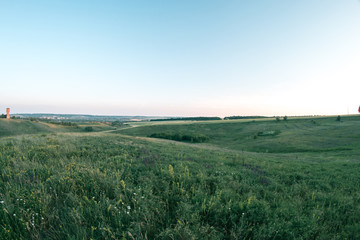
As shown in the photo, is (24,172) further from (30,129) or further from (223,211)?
(30,129)

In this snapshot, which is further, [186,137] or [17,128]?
[186,137]

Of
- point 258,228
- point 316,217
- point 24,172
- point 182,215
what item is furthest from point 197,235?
point 24,172

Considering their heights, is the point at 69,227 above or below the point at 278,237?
above

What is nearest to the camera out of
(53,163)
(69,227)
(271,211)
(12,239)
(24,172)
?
(12,239)

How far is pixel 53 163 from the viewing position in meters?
6.77

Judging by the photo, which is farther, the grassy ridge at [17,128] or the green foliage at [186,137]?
the green foliage at [186,137]

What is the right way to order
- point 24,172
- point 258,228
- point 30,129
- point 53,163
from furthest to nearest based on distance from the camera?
1. point 30,129
2. point 53,163
3. point 24,172
4. point 258,228

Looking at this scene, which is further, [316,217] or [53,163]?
[53,163]

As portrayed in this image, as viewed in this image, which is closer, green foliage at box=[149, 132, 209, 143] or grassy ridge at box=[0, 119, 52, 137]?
grassy ridge at box=[0, 119, 52, 137]

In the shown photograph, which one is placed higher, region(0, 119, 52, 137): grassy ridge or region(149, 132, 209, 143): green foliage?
region(0, 119, 52, 137): grassy ridge

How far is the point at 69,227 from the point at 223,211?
3.23m

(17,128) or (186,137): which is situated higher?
(17,128)

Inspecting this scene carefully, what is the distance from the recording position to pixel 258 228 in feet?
11.2

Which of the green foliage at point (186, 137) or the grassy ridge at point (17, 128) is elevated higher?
Result: the grassy ridge at point (17, 128)
